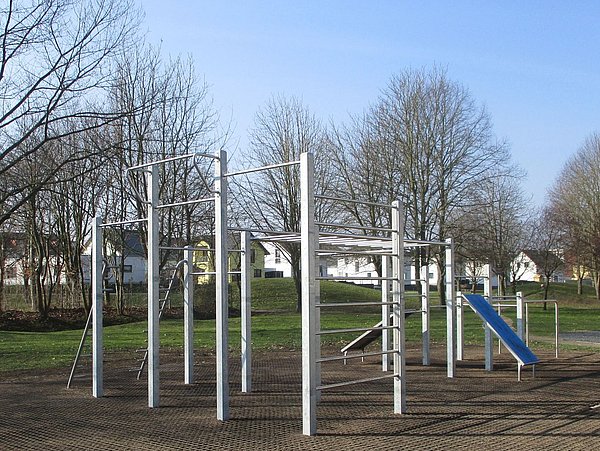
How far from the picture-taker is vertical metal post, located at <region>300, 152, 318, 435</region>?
6.74 meters

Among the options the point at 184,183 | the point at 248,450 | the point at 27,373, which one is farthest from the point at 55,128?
the point at 248,450

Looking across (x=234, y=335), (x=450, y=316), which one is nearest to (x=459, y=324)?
(x=450, y=316)

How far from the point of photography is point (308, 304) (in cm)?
688

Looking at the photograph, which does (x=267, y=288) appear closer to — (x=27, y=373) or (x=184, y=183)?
(x=184, y=183)

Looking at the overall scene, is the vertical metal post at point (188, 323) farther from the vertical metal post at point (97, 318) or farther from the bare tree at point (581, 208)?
the bare tree at point (581, 208)

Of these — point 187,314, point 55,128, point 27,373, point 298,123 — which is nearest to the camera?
point 187,314

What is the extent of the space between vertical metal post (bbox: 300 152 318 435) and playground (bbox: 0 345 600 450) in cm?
26

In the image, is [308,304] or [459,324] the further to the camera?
[459,324]

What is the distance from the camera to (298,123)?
111ft

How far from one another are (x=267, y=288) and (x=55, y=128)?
16629 millimetres

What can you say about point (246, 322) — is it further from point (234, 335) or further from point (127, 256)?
point (127, 256)

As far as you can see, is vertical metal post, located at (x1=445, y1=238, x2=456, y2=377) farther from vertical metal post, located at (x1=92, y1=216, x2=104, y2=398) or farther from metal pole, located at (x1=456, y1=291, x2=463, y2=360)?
vertical metal post, located at (x1=92, y1=216, x2=104, y2=398)

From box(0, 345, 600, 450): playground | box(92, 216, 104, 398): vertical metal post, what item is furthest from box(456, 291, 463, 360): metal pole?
box(92, 216, 104, 398): vertical metal post

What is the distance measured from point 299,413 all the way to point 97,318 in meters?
3.15
